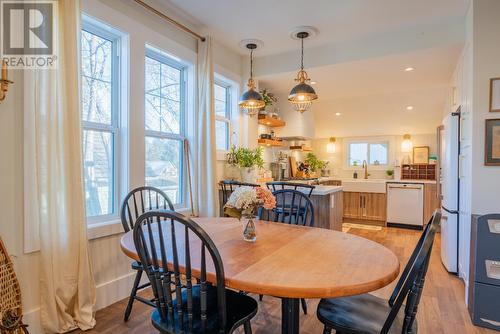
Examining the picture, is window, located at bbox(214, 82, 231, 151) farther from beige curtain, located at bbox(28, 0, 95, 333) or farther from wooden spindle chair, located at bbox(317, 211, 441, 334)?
wooden spindle chair, located at bbox(317, 211, 441, 334)

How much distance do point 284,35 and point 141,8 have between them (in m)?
1.61

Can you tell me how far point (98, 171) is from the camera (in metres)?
2.54

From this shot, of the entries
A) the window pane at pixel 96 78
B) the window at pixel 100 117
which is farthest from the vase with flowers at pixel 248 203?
the window pane at pixel 96 78

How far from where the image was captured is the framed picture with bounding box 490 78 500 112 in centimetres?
246

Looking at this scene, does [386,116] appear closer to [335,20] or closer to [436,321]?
[335,20]

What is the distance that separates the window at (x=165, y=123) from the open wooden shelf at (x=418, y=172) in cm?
465

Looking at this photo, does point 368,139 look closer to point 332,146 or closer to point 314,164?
point 332,146

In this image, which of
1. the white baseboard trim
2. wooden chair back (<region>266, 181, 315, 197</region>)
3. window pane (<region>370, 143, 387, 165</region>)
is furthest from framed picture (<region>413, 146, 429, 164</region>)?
the white baseboard trim

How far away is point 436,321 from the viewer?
2.24 meters

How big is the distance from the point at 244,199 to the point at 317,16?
238cm

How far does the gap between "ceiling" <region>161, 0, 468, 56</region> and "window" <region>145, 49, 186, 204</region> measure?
63 centimetres

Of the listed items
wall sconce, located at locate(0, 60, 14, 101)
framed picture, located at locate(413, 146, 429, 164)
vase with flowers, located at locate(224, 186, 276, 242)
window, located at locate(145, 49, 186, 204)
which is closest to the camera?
vase with flowers, located at locate(224, 186, 276, 242)

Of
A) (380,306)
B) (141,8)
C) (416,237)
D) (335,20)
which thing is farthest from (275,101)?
(380,306)

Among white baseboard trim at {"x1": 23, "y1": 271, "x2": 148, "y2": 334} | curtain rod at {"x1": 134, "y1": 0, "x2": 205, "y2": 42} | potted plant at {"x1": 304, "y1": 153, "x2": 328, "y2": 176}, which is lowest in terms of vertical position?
white baseboard trim at {"x1": 23, "y1": 271, "x2": 148, "y2": 334}
